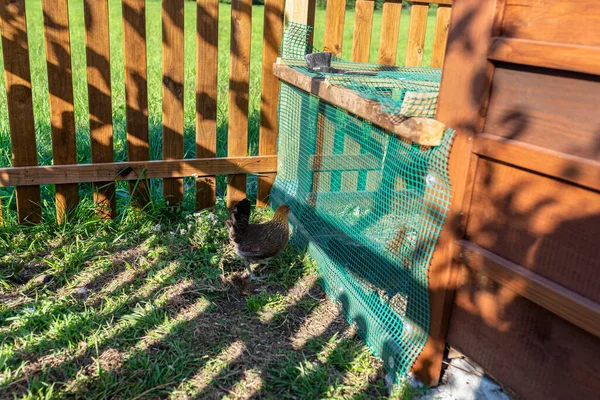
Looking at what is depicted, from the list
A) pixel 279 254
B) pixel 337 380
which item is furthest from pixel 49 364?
pixel 279 254

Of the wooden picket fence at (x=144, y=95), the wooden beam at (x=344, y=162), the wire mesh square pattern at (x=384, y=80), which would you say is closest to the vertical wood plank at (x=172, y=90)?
the wooden picket fence at (x=144, y=95)

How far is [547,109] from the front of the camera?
1.93 metres

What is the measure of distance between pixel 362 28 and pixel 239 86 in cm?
109

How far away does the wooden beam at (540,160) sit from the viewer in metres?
1.76

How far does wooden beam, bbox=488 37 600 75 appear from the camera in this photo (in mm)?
1741

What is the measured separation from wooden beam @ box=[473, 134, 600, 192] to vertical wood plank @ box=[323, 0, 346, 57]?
7.71ft

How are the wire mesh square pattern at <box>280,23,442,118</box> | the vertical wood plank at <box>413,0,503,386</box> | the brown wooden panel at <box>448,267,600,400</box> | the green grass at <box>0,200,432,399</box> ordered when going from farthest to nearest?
the green grass at <box>0,200,432,399</box> < the wire mesh square pattern at <box>280,23,442,118</box> < the vertical wood plank at <box>413,0,503,386</box> < the brown wooden panel at <box>448,267,600,400</box>

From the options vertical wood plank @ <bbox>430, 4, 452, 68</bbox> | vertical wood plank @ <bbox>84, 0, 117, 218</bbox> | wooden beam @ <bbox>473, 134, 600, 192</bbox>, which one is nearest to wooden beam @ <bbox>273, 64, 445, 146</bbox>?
wooden beam @ <bbox>473, 134, 600, 192</bbox>

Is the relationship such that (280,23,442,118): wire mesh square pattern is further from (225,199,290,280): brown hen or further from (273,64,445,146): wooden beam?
(225,199,290,280): brown hen

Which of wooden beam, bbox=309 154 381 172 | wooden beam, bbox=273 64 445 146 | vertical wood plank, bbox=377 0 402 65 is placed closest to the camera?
wooden beam, bbox=273 64 445 146

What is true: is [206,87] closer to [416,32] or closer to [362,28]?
[362,28]

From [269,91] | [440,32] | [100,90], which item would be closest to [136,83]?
[100,90]

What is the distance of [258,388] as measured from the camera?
2621mm

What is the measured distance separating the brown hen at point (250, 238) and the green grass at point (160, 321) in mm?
178
